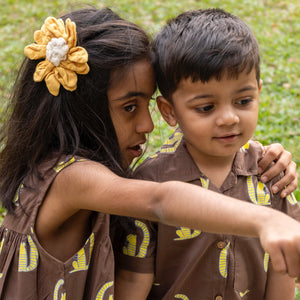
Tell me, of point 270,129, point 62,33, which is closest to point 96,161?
point 62,33

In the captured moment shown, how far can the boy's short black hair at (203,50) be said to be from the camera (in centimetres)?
222

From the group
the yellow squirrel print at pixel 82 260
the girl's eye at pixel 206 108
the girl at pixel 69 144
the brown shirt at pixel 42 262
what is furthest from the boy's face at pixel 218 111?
the yellow squirrel print at pixel 82 260

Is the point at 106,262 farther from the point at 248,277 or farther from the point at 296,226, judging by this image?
the point at 296,226

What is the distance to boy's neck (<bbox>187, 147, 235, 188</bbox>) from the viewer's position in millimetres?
2486

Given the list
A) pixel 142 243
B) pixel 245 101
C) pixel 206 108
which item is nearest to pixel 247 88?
pixel 245 101

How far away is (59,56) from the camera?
7.78 ft

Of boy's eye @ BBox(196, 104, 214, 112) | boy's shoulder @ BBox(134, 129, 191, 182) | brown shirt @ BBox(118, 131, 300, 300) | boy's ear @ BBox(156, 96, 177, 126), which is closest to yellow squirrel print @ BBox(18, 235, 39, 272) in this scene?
brown shirt @ BBox(118, 131, 300, 300)

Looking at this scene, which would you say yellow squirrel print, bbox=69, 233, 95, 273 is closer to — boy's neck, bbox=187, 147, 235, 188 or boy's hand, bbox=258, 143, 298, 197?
boy's neck, bbox=187, 147, 235, 188

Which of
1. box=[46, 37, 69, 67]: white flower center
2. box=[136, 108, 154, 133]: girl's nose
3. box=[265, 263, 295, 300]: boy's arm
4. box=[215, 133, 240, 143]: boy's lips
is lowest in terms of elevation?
box=[265, 263, 295, 300]: boy's arm

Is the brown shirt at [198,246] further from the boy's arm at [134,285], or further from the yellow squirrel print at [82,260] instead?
the yellow squirrel print at [82,260]

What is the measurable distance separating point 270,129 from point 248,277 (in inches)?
92.3

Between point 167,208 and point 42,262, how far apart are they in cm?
77

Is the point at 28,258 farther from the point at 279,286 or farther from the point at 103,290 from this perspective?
the point at 279,286

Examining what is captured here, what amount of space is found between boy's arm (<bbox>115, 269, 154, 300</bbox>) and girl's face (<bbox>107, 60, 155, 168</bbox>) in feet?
1.90
